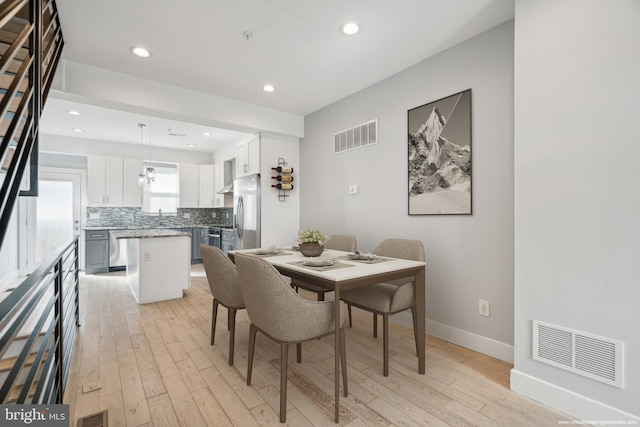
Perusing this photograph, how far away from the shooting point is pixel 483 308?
8.31 feet

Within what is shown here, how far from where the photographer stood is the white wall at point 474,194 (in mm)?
2402

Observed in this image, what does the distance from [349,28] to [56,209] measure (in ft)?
21.0

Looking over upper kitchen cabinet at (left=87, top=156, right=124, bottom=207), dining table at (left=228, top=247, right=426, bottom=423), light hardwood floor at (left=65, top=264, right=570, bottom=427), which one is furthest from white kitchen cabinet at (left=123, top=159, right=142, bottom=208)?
dining table at (left=228, top=247, right=426, bottom=423)

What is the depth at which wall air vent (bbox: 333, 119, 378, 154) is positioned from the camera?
11.5 feet

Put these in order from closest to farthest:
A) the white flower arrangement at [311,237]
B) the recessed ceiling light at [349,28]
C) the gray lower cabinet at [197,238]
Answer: the recessed ceiling light at [349,28], the white flower arrangement at [311,237], the gray lower cabinet at [197,238]

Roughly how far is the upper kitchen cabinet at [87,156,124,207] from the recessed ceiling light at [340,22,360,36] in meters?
5.57

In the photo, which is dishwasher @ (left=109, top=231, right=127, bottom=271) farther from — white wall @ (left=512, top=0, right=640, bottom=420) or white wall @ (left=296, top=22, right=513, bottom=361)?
white wall @ (left=512, top=0, right=640, bottom=420)

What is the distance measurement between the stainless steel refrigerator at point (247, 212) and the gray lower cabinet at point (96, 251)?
8.80 ft

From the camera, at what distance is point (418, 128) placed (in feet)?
9.81

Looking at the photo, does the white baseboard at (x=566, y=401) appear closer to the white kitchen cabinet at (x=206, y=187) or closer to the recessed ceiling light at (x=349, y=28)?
the recessed ceiling light at (x=349, y=28)

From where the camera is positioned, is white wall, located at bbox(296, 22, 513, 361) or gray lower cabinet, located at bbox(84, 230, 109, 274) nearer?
white wall, located at bbox(296, 22, 513, 361)

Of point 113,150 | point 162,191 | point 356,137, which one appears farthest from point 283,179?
point 113,150

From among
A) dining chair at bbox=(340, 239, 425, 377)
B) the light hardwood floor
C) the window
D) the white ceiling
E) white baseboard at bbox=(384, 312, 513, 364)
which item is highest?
the white ceiling

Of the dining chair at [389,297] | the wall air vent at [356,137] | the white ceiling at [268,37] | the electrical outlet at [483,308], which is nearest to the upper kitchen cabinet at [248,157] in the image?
the white ceiling at [268,37]
